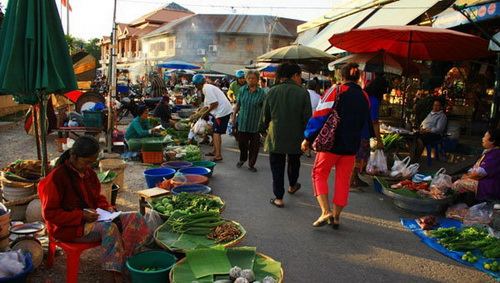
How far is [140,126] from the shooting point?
8.16 metres

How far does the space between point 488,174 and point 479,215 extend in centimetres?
58

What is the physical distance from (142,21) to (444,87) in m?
54.4

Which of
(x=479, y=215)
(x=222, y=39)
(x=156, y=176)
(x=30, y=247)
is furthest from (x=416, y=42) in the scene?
(x=222, y=39)

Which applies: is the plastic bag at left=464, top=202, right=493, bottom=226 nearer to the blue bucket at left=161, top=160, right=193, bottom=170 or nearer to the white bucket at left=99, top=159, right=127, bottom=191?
the blue bucket at left=161, top=160, right=193, bottom=170

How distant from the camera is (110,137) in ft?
26.4

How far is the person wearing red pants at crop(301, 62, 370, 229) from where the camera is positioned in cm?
459

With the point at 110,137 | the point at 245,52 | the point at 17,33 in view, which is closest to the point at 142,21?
the point at 245,52

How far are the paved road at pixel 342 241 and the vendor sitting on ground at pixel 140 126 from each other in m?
2.46

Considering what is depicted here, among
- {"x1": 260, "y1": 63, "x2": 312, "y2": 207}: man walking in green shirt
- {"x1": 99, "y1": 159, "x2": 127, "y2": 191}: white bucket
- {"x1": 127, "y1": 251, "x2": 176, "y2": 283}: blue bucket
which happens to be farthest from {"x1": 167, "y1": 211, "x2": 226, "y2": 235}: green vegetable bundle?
{"x1": 99, "y1": 159, "x2": 127, "y2": 191}: white bucket

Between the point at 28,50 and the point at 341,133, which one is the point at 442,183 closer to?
the point at 341,133

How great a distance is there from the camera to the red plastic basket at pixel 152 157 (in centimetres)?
788

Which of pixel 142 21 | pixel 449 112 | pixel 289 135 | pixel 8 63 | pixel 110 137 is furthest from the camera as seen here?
pixel 142 21

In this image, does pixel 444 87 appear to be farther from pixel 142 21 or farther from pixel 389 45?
pixel 142 21

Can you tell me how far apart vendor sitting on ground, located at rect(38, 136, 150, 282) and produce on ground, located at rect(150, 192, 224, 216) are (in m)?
0.95
